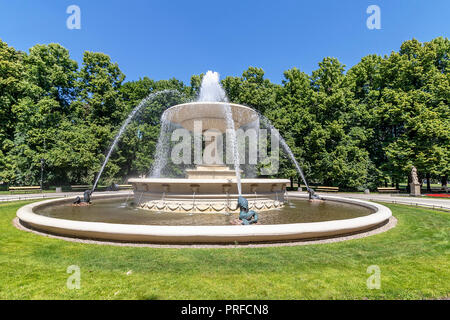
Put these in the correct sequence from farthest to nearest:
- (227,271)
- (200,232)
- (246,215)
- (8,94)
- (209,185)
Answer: (8,94) → (209,185) → (246,215) → (200,232) → (227,271)

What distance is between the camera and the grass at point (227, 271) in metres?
3.71

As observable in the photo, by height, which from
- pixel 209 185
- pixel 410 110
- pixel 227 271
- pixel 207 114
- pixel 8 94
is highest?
pixel 8 94

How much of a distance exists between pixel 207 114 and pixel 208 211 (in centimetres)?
574

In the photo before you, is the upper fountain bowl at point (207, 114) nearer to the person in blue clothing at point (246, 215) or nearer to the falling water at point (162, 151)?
the person in blue clothing at point (246, 215)

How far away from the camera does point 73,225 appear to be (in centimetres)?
659

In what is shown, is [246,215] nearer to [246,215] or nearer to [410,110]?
Result: [246,215]

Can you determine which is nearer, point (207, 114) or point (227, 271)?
point (227, 271)

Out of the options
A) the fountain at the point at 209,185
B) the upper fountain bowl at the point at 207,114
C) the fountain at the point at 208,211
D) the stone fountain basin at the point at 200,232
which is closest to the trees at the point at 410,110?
the fountain at the point at 208,211

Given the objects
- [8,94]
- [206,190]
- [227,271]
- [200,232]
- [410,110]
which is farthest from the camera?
[8,94]

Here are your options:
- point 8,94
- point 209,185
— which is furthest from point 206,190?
point 8,94

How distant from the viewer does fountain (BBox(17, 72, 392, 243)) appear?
240 inches

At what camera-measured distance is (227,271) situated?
14.8ft

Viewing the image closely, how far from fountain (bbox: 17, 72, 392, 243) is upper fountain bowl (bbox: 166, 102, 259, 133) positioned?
53 mm
